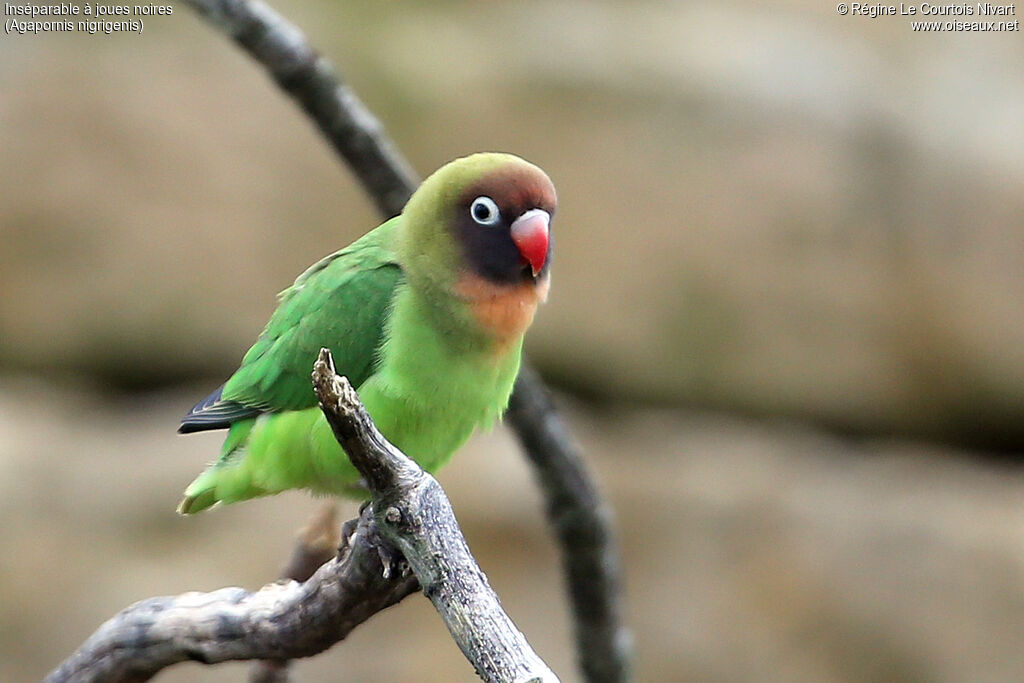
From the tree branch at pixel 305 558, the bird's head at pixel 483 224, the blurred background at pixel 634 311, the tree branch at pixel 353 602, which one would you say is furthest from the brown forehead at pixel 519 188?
the blurred background at pixel 634 311

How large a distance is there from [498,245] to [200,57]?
3.32 meters

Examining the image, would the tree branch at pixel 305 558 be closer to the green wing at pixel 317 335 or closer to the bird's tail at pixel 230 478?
the bird's tail at pixel 230 478

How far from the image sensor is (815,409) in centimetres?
544

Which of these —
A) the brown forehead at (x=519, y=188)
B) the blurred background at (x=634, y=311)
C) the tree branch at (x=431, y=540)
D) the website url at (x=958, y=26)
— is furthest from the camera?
the website url at (x=958, y=26)

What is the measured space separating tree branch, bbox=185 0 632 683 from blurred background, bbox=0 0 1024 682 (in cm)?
165

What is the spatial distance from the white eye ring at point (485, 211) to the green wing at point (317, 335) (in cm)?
26

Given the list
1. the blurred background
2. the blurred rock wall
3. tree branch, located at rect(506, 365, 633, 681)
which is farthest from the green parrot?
the blurred rock wall

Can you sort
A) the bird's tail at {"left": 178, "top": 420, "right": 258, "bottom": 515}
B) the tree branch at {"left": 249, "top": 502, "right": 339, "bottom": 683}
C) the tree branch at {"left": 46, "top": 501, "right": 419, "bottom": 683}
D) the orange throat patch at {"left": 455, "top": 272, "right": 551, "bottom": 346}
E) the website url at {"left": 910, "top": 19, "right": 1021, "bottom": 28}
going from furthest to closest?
the website url at {"left": 910, "top": 19, "right": 1021, "bottom": 28} < the tree branch at {"left": 249, "top": 502, "right": 339, "bottom": 683} < the bird's tail at {"left": 178, "top": 420, "right": 258, "bottom": 515} < the orange throat patch at {"left": 455, "top": 272, "right": 551, "bottom": 346} < the tree branch at {"left": 46, "top": 501, "right": 419, "bottom": 683}

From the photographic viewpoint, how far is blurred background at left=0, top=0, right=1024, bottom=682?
4957 millimetres

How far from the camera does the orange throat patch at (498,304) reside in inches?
95.7

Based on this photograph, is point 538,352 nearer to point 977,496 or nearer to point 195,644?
point 977,496

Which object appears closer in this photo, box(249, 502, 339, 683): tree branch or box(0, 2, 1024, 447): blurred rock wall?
box(249, 502, 339, 683): tree branch

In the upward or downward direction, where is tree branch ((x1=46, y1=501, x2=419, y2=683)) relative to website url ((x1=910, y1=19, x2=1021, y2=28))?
downward

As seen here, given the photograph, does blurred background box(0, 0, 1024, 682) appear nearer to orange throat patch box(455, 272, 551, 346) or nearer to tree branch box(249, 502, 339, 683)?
tree branch box(249, 502, 339, 683)
